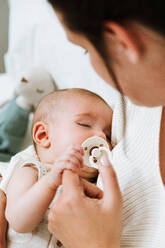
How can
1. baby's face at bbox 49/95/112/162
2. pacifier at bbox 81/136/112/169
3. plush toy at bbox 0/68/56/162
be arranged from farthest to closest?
plush toy at bbox 0/68/56/162
baby's face at bbox 49/95/112/162
pacifier at bbox 81/136/112/169

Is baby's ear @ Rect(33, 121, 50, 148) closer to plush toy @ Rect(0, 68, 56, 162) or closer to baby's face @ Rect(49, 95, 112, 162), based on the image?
baby's face @ Rect(49, 95, 112, 162)

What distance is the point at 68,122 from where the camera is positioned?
94 centimetres

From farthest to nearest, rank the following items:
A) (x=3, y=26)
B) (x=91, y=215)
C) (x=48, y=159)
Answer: (x=3, y=26)
(x=48, y=159)
(x=91, y=215)

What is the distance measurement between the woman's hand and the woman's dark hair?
30cm

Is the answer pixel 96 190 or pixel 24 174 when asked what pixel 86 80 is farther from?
pixel 96 190

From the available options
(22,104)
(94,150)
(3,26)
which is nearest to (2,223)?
(94,150)

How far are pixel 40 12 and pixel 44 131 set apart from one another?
122 centimetres

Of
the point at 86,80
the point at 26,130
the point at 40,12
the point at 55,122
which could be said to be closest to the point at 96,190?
the point at 55,122

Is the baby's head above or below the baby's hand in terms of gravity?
below

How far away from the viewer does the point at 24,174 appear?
855 millimetres

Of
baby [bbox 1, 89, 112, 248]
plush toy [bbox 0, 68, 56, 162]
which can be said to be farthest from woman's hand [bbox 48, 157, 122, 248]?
plush toy [bbox 0, 68, 56, 162]

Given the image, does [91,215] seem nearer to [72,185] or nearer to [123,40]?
[72,185]

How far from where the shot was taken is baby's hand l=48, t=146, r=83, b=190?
695 mm

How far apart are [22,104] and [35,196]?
3.51 ft
